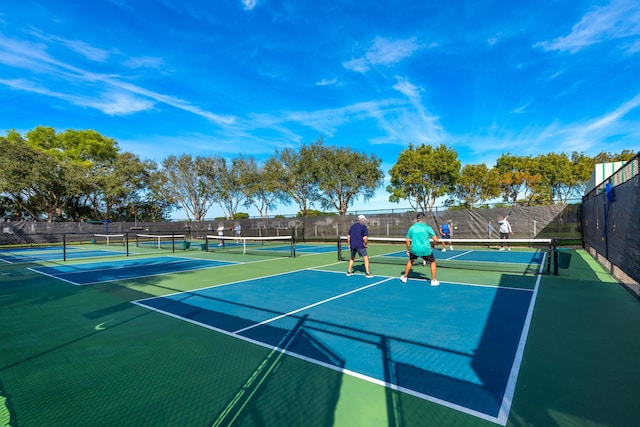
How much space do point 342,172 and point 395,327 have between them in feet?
92.6

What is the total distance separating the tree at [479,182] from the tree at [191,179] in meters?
29.5

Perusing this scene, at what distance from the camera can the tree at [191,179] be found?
39844 mm

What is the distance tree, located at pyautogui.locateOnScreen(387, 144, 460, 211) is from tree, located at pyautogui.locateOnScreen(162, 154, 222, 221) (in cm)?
2311

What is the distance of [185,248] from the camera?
19.3m

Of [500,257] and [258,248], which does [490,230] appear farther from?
[258,248]

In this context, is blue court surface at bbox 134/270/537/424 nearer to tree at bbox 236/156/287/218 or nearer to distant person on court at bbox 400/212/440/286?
distant person on court at bbox 400/212/440/286

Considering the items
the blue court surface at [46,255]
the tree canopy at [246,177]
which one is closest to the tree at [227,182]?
the tree canopy at [246,177]

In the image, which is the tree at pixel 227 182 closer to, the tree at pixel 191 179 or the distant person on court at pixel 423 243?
the tree at pixel 191 179

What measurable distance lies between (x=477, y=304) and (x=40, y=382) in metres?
6.33

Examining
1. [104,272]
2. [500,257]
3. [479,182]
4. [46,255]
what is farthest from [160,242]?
[479,182]

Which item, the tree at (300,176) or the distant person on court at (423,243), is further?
the tree at (300,176)

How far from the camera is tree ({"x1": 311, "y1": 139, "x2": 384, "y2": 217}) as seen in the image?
3191 cm

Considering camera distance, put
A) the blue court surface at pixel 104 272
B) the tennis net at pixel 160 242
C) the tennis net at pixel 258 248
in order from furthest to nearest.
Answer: the tennis net at pixel 160 242 < the tennis net at pixel 258 248 < the blue court surface at pixel 104 272

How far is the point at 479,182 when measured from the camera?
1254 inches
